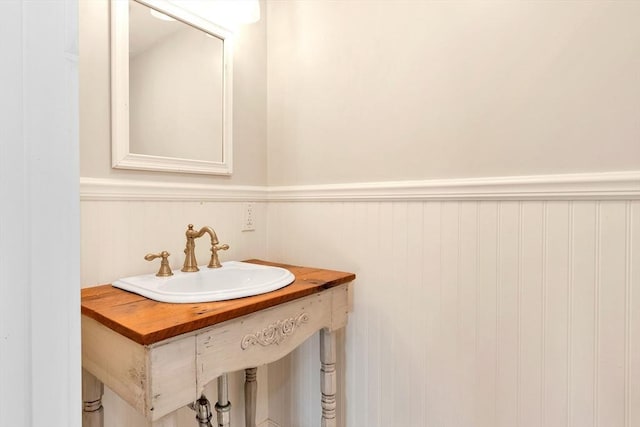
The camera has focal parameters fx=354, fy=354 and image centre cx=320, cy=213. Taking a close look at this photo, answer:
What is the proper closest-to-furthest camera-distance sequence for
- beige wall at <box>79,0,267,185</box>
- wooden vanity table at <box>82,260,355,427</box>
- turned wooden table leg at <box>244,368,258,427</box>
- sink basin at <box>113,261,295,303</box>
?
wooden vanity table at <box>82,260,355,427</box> → sink basin at <box>113,261,295,303</box> → beige wall at <box>79,0,267,185</box> → turned wooden table leg at <box>244,368,258,427</box>

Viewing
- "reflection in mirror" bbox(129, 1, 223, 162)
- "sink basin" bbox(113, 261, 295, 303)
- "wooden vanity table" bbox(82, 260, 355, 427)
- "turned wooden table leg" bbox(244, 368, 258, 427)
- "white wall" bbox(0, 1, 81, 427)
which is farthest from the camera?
"turned wooden table leg" bbox(244, 368, 258, 427)

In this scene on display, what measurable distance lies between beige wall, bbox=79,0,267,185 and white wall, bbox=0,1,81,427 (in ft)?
2.48

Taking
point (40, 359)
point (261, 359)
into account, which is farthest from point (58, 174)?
point (261, 359)

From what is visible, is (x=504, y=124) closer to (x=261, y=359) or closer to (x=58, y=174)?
(x=261, y=359)

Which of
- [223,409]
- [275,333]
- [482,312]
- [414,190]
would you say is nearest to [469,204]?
[414,190]

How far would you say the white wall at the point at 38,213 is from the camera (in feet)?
1.08

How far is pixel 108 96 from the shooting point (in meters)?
1.06

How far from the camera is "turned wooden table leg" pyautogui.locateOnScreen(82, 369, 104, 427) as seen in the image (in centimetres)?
96

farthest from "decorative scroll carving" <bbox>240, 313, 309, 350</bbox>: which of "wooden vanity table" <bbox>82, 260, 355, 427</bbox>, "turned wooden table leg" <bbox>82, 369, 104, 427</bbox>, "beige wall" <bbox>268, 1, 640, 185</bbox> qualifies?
"beige wall" <bbox>268, 1, 640, 185</bbox>

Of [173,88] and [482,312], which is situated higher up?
[173,88]

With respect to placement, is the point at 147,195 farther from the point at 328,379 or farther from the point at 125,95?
the point at 328,379

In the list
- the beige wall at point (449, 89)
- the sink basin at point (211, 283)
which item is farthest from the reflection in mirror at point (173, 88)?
the sink basin at point (211, 283)

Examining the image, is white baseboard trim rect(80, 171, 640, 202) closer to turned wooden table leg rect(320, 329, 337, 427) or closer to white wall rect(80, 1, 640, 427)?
white wall rect(80, 1, 640, 427)

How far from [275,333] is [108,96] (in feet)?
2.79
